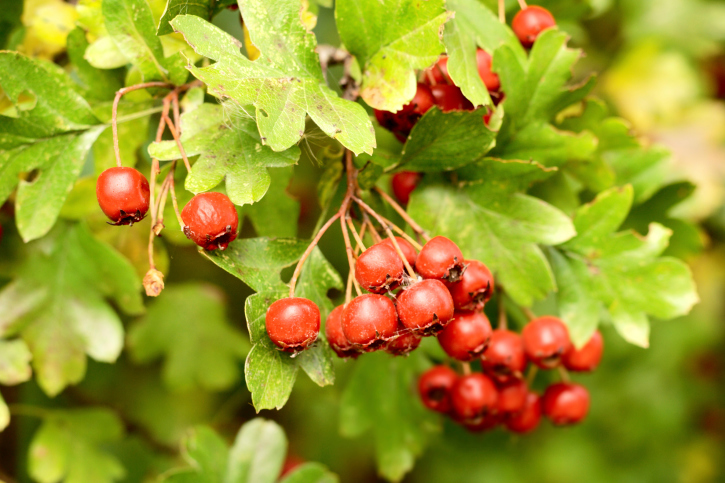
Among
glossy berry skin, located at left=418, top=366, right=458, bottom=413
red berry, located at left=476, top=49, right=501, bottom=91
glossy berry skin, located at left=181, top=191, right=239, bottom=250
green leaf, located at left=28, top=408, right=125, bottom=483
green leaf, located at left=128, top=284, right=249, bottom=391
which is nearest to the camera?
glossy berry skin, located at left=181, top=191, right=239, bottom=250

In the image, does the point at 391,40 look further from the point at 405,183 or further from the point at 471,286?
the point at 471,286

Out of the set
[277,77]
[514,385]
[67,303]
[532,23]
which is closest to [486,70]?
[532,23]

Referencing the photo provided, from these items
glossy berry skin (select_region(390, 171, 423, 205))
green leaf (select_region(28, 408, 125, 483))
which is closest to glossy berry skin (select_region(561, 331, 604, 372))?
glossy berry skin (select_region(390, 171, 423, 205))

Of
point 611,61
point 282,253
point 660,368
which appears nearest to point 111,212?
point 282,253

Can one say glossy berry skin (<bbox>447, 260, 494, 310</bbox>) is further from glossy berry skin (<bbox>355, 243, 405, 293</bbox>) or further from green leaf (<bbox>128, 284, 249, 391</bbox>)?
green leaf (<bbox>128, 284, 249, 391</bbox>)

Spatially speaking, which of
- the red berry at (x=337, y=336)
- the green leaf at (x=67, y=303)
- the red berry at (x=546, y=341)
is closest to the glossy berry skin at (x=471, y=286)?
the red berry at (x=337, y=336)
